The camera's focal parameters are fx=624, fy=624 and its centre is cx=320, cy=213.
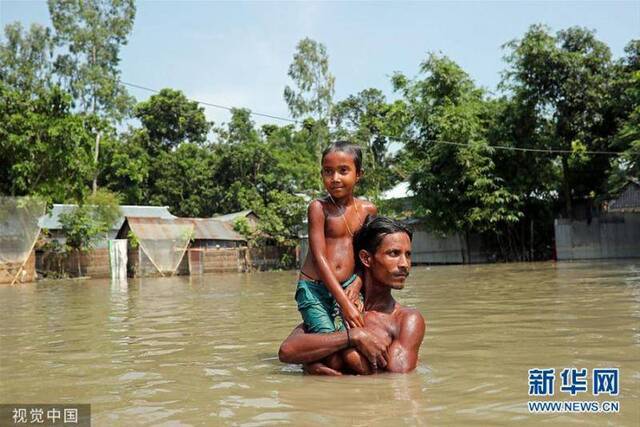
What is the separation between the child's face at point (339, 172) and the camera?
3.60m

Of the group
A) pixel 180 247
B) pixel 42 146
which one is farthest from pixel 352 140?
pixel 42 146

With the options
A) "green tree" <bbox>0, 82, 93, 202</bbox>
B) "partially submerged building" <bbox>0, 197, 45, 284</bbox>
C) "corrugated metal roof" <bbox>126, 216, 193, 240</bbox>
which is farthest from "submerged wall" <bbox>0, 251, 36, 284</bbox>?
"corrugated metal roof" <bbox>126, 216, 193, 240</bbox>

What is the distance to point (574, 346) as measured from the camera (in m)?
4.14

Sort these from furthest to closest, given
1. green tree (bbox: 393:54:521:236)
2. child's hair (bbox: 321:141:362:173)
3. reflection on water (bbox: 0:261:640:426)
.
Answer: green tree (bbox: 393:54:521:236)
child's hair (bbox: 321:141:362:173)
reflection on water (bbox: 0:261:640:426)

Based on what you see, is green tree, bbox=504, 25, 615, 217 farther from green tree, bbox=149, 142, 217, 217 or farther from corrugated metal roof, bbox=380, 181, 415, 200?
green tree, bbox=149, 142, 217, 217

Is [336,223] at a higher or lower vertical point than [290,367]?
higher

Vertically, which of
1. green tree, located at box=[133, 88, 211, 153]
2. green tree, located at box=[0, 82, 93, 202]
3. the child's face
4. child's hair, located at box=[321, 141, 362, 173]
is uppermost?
green tree, located at box=[133, 88, 211, 153]

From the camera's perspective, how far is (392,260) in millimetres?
3551

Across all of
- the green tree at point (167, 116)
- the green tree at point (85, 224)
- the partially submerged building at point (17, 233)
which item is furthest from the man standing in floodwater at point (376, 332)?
the green tree at point (167, 116)

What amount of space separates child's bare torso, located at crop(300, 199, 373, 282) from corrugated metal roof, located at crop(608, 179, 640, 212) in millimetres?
21703

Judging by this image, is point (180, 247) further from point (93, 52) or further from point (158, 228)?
point (93, 52)

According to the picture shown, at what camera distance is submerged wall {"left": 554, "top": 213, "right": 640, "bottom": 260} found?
25078mm

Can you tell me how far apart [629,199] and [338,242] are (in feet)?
73.3

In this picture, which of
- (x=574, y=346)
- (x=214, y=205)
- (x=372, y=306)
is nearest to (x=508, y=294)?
(x=574, y=346)
